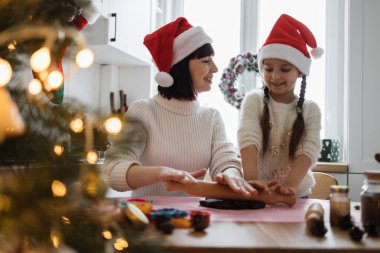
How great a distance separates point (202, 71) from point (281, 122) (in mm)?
368

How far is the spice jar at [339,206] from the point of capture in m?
0.82

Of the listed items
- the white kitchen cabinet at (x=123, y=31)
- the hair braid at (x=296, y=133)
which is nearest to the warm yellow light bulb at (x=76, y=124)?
the hair braid at (x=296, y=133)

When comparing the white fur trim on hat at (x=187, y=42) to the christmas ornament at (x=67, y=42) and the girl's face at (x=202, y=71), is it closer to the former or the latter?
the girl's face at (x=202, y=71)

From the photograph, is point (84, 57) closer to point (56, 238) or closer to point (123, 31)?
point (56, 238)

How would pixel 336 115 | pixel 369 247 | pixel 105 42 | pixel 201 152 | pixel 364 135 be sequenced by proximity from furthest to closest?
1. pixel 336 115
2. pixel 364 135
3. pixel 105 42
4. pixel 201 152
5. pixel 369 247

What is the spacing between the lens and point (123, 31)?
2.72 m

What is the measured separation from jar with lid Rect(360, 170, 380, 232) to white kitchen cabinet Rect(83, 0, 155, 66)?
1721 mm

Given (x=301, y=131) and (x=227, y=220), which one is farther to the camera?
(x=301, y=131)

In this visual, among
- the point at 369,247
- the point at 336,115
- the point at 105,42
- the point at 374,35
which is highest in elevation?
the point at 374,35

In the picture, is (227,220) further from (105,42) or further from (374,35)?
(374,35)

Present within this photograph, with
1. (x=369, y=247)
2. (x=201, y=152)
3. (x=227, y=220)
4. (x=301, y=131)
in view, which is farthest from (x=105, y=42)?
(x=369, y=247)

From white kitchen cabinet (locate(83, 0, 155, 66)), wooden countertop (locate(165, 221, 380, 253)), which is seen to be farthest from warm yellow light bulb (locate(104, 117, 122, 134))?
white kitchen cabinet (locate(83, 0, 155, 66))

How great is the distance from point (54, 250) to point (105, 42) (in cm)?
223

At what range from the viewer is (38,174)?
0.37m
